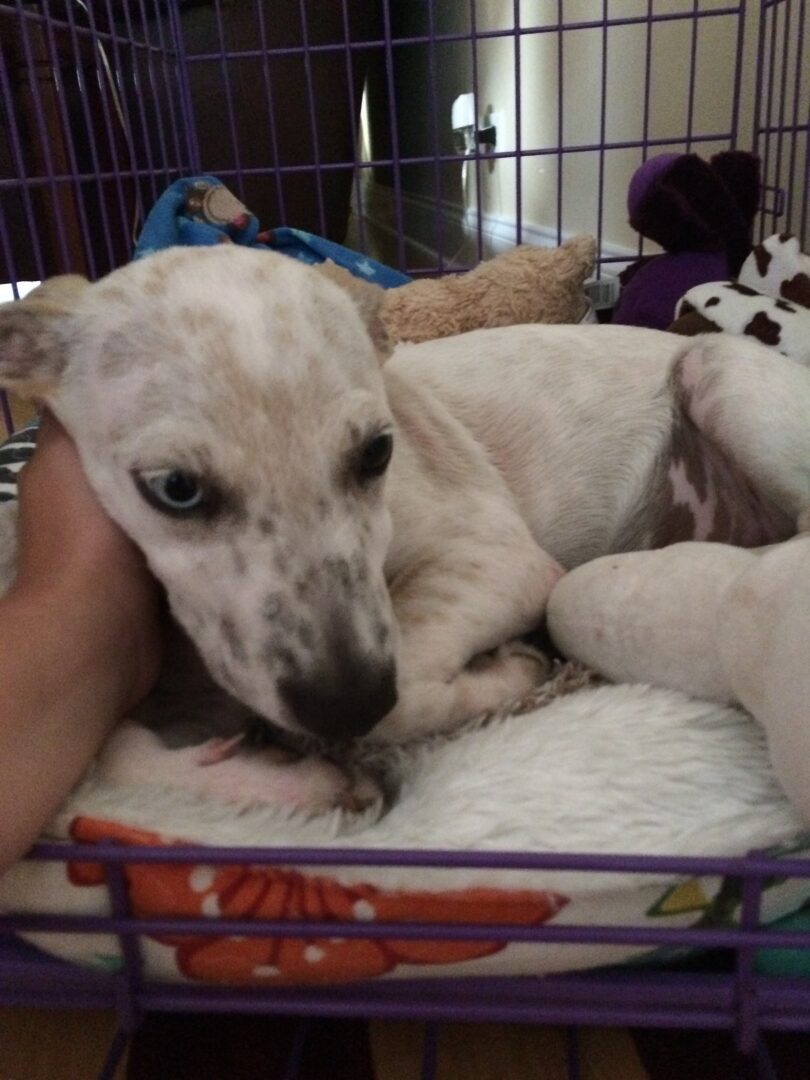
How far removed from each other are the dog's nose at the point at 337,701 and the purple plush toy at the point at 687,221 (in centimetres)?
151

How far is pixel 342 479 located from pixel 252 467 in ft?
0.31

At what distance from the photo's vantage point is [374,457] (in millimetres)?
958

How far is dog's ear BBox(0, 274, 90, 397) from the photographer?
3.32 feet

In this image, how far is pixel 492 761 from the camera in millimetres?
900

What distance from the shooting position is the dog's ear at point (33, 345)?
3.32 ft

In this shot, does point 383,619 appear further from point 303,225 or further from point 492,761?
point 303,225

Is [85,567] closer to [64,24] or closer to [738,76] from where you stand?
[64,24]

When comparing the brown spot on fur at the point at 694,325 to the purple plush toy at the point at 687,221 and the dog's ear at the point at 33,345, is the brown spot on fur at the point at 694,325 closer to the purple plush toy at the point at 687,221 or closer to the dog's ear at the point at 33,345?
the purple plush toy at the point at 687,221

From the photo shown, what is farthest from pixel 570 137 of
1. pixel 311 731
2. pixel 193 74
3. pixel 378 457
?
pixel 311 731

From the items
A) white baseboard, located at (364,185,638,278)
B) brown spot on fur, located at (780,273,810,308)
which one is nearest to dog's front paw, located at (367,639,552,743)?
brown spot on fur, located at (780,273,810,308)


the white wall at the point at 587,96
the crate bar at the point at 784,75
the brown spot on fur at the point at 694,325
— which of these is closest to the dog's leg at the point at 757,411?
the brown spot on fur at the point at 694,325

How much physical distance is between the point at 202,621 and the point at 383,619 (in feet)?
0.56

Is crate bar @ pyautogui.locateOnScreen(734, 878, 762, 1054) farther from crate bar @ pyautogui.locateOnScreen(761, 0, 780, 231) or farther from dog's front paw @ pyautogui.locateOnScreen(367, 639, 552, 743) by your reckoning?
crate bar @ pyautogui.locateOnScreen(761, 0, 780, 231)

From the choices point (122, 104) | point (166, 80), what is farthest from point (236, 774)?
point (166, 80)
